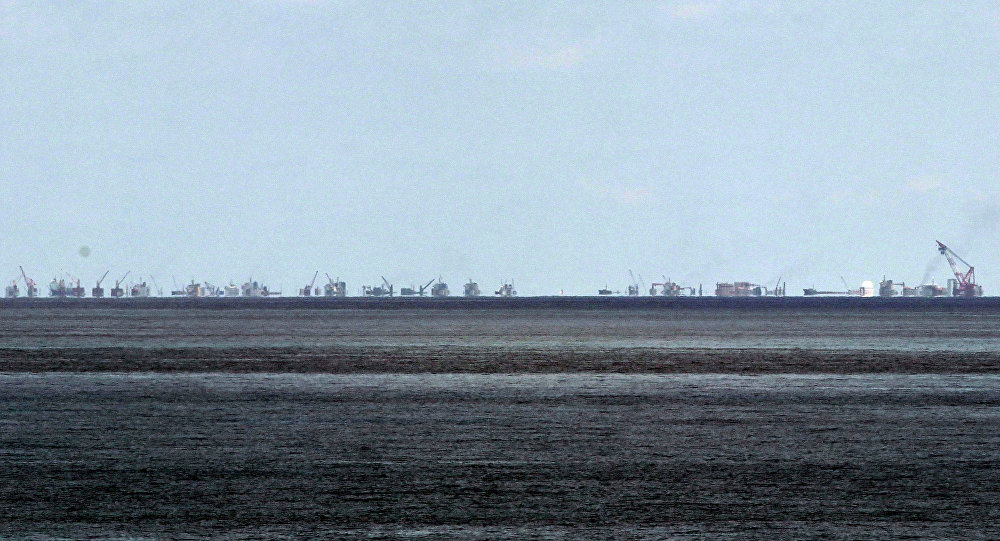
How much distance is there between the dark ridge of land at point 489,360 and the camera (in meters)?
39.9

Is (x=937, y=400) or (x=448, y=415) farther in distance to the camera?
(x=937, y=400)

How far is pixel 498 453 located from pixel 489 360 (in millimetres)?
27292

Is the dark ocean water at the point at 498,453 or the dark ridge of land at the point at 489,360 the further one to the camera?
the dark ridge of land at the point at 489,360

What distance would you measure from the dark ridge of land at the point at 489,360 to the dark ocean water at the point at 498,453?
65 centimetres

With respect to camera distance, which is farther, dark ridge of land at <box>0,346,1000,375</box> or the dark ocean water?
dark ridge of land at <box>0,346,1000,375</box>

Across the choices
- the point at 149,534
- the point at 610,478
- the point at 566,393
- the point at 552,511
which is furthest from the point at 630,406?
the point at 149,534

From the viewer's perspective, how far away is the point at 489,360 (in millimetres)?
45656

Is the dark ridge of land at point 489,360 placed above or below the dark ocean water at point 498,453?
above

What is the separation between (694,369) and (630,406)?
14.5 meters

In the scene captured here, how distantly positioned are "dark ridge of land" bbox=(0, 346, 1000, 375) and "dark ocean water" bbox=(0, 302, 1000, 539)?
2.15 ft

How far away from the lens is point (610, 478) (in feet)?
52.2

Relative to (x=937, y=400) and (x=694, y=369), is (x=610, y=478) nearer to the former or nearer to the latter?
(x=937, y=400)

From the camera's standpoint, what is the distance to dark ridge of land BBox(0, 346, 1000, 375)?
131 ft

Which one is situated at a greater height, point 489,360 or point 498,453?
point 489,360
